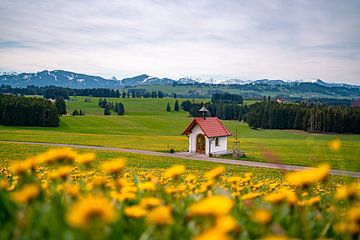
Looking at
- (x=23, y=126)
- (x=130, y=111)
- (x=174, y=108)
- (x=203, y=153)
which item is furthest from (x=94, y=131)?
(x=174, y=108)

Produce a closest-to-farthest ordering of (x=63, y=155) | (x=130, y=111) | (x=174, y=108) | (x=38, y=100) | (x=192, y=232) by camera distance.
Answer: (x=192, y=232) < (x=63, y=155) < (x=38, y=100) < (x=130, y=111) < (x=174, y=108)

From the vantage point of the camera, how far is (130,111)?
158 metres

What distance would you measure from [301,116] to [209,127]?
2522 inches

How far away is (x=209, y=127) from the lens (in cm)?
4444

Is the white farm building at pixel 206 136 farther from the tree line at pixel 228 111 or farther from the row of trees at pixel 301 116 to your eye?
the tree line at pixel 228 111

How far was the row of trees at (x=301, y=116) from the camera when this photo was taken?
276ft

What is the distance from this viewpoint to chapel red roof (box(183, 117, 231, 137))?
43281 millimetres

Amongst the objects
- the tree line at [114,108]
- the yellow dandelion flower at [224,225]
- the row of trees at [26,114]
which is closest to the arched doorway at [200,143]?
the yellow dandelion flower at [224,225]

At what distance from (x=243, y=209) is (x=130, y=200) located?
0.95 meters

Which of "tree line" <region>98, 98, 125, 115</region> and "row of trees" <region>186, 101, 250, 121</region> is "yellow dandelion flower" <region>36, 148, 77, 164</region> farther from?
"tree line" <region>98, 98, 125, 115</region>

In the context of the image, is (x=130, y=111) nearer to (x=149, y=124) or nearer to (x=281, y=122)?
(x=149, y=124)

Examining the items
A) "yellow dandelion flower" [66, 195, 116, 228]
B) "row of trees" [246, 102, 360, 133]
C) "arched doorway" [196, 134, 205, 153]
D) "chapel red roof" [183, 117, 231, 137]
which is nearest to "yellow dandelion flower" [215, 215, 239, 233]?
"yellow dandelion flower" [66, 195, 116, 228]

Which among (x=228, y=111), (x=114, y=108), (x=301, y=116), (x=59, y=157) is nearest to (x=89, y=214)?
(x=59, y=157)

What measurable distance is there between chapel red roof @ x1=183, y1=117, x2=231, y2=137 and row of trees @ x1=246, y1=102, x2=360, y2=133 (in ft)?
121
